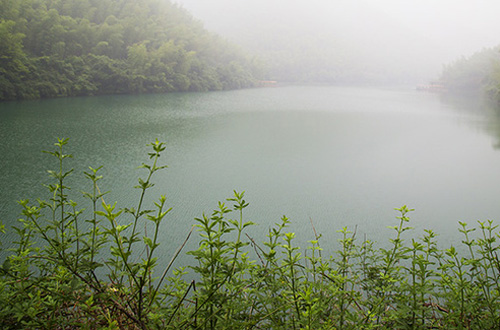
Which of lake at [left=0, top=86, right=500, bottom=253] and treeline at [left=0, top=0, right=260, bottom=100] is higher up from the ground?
treeline at [left=0, top=0, right=260, bottom=100]

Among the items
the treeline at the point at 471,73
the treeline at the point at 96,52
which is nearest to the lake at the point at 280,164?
the treeline at the point at 96,52

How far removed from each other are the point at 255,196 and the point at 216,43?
27170 mm

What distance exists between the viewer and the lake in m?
3.81

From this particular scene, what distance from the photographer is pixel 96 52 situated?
680 inches

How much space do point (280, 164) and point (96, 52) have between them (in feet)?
49.3

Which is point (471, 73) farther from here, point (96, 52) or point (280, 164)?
point (280, 164)

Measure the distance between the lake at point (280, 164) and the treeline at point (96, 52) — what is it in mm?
2433

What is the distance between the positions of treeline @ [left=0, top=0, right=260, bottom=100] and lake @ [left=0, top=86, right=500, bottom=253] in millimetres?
2433

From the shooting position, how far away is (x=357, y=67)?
4659 cm

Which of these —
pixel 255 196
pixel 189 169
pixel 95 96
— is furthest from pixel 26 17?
pixel 255 196

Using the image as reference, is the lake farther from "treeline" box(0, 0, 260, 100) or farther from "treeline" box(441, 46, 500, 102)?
"treeline" box(441, 46, 500, 102)

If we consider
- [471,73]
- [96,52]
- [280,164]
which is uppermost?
[471,73]

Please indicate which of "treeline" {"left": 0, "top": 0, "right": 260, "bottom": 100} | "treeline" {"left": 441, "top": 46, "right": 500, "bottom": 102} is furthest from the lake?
"treeline" {"left": 441, "top": 46, "right": 500, "bottom": 102}

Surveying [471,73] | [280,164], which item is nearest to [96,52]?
[280,164]
